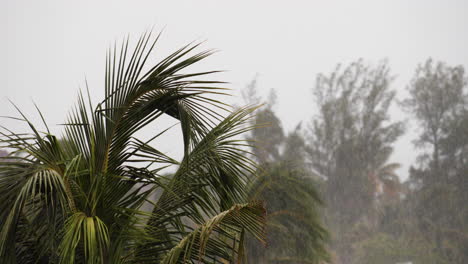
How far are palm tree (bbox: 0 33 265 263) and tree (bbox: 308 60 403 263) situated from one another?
21.7m

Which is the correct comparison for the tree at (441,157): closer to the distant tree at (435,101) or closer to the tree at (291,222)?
the distant tree at (435,101)

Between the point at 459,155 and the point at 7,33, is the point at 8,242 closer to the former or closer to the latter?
the point at 459,155

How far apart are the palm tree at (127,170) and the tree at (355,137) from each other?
21686 millimetres

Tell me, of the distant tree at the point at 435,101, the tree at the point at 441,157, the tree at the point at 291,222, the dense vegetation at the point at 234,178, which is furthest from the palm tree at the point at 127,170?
the distant tree at the point at 435,101

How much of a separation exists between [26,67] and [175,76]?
108015mm

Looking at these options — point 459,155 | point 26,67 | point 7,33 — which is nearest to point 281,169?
point 459,155

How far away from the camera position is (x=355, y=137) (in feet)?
81.0

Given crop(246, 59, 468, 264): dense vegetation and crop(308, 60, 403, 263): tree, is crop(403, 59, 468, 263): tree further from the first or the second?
crop(308, 60, 403, 263): tree

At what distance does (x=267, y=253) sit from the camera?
9141mm

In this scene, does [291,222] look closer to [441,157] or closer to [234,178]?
[234,178]

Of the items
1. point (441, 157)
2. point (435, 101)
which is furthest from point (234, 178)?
point (435, 101)

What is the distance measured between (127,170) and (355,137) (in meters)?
23.0

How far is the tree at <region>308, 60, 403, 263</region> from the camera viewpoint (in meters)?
24.0

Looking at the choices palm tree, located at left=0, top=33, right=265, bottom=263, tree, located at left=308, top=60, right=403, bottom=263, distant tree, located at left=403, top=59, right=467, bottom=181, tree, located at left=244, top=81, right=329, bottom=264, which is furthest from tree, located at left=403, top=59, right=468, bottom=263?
palm tree, located at left=0, top=33, right=265, bottom=263
